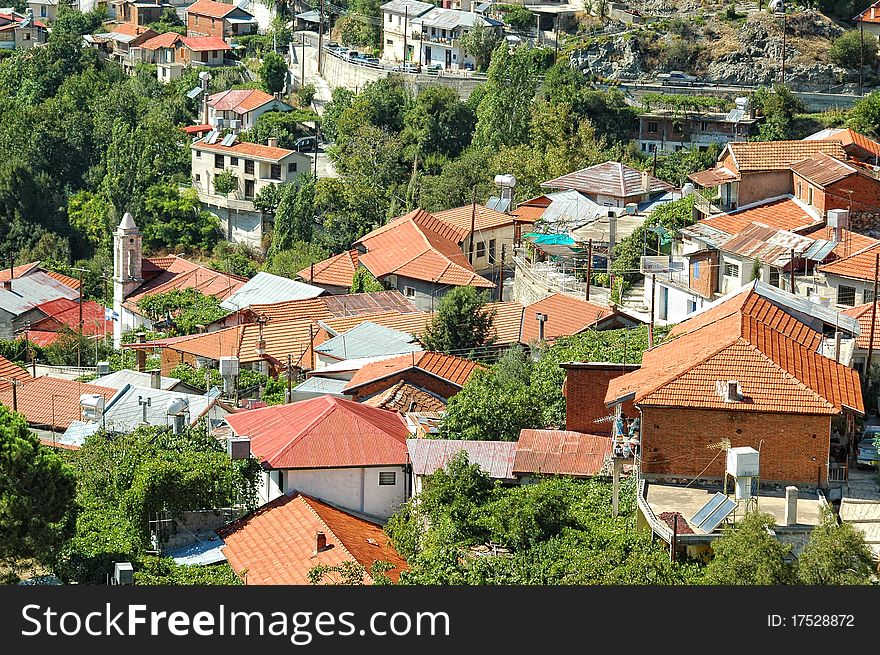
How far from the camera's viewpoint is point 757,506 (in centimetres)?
1833

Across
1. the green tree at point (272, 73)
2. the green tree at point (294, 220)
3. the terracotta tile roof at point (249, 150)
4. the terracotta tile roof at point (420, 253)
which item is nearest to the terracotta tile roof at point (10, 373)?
the terracotta tile roof at point (420, 253)

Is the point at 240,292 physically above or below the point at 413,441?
below

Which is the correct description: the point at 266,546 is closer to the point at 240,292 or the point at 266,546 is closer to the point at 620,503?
the point at 620,503

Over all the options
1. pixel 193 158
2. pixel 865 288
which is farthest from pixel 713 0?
pixel 865 288

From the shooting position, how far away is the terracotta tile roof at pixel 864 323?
Answer: 23.5 m

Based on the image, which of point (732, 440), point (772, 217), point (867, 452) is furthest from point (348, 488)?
point (772, 217)

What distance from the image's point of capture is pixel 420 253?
39.4m

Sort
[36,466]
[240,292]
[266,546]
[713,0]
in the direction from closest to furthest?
[36,466]
[266,546]
[240,292]
[713,0]

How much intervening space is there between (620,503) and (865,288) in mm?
9594

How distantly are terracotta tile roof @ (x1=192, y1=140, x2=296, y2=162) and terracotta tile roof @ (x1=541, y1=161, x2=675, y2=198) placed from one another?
15.5 meters

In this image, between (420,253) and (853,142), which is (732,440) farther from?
(420,253)

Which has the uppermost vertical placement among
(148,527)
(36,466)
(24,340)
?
(36,466)

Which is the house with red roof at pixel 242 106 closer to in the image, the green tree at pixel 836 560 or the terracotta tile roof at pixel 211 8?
the terracotta tile roof at pixel 211 8

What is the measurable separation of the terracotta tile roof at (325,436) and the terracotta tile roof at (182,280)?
17.3m
